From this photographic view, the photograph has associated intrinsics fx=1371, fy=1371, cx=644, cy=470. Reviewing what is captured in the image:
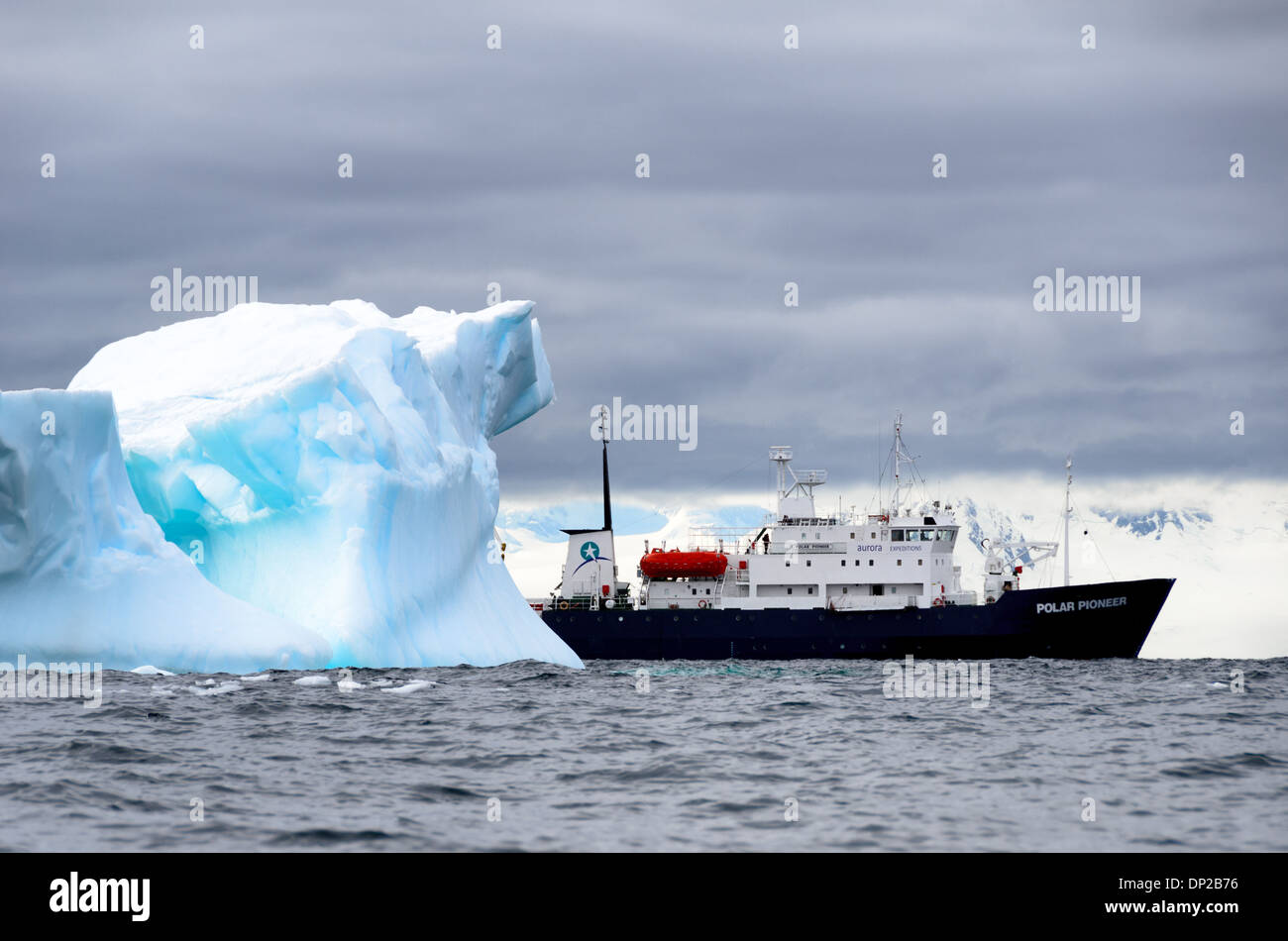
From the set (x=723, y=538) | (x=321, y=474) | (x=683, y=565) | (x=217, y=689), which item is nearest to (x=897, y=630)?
(x=723, y=538)

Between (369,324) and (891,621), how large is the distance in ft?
69.3

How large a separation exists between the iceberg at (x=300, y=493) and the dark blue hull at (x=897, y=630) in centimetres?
1469

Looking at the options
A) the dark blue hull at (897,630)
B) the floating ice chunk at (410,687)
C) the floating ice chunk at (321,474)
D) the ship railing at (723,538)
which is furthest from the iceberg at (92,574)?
the ship railing at (723,538)

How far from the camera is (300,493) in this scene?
25906 millimetres

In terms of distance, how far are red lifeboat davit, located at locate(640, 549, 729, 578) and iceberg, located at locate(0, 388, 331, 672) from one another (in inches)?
996

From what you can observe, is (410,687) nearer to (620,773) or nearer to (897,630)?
(620,773)

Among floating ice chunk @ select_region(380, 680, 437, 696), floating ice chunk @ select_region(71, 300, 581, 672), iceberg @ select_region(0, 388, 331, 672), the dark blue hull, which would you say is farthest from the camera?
the dark blue hull

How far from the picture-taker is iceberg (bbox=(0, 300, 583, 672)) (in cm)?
2200

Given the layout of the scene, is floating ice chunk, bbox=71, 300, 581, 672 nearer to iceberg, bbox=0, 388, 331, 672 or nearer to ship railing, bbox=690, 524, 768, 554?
iceberg, bbox=0, 388, 331, 672

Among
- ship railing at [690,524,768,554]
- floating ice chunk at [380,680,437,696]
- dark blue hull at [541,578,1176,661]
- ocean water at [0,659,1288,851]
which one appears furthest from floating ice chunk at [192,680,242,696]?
ship railing at [690,524,768,554]

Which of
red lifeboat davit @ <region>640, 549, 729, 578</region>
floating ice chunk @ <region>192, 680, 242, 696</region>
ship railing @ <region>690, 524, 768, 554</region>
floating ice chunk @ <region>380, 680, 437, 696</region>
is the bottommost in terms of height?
floating ice chunk @ <region>380, 680, 437, 696</region>

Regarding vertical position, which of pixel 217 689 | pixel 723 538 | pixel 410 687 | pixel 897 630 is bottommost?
pixel 897 630

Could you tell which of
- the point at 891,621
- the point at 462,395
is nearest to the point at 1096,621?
the point at 891,621

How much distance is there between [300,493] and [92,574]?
5.32 m
